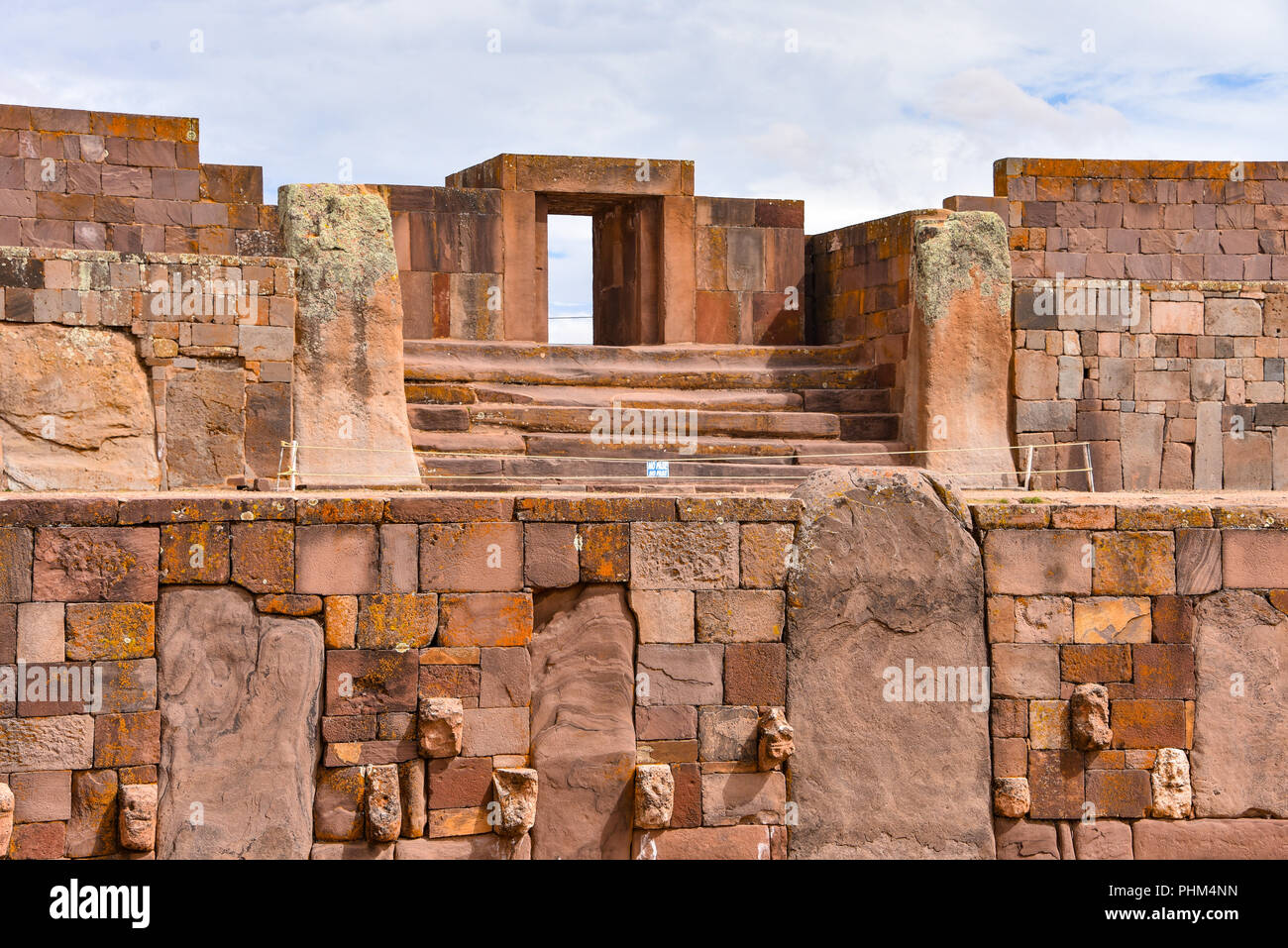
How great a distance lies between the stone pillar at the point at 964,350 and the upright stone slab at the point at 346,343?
4.18 m

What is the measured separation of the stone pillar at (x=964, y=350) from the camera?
37.5 feet

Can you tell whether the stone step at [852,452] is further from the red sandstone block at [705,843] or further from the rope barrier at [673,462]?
the red sandstone block at [705,843]

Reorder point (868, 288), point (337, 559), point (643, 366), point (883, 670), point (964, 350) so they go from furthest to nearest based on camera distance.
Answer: point (868, 288) → point (643, 366) → point (964, 350) → point (883, 670) → point (337, 559)

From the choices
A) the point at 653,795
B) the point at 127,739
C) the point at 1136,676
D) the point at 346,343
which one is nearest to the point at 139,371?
the point at 346,343

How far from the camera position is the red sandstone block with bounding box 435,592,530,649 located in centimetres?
682

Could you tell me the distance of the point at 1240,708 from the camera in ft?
24.5

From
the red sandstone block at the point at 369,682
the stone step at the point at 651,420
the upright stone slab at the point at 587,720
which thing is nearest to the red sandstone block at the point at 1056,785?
the upright stone slab at the point at 587,720

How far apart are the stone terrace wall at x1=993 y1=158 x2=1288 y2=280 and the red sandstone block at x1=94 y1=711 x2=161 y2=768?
12.0m

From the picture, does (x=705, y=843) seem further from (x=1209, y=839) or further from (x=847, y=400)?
(x=847, y=400)

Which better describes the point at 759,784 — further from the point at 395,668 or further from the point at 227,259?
the point at 227,259

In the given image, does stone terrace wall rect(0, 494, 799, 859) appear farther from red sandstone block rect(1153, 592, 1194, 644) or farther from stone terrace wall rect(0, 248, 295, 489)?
stone terrace wall rect(0, 248, 295, 489)

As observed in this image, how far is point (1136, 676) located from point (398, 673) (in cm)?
376

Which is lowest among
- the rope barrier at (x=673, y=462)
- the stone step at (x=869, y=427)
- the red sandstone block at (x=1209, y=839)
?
the red sandstone block at (x=1209, y=839)
